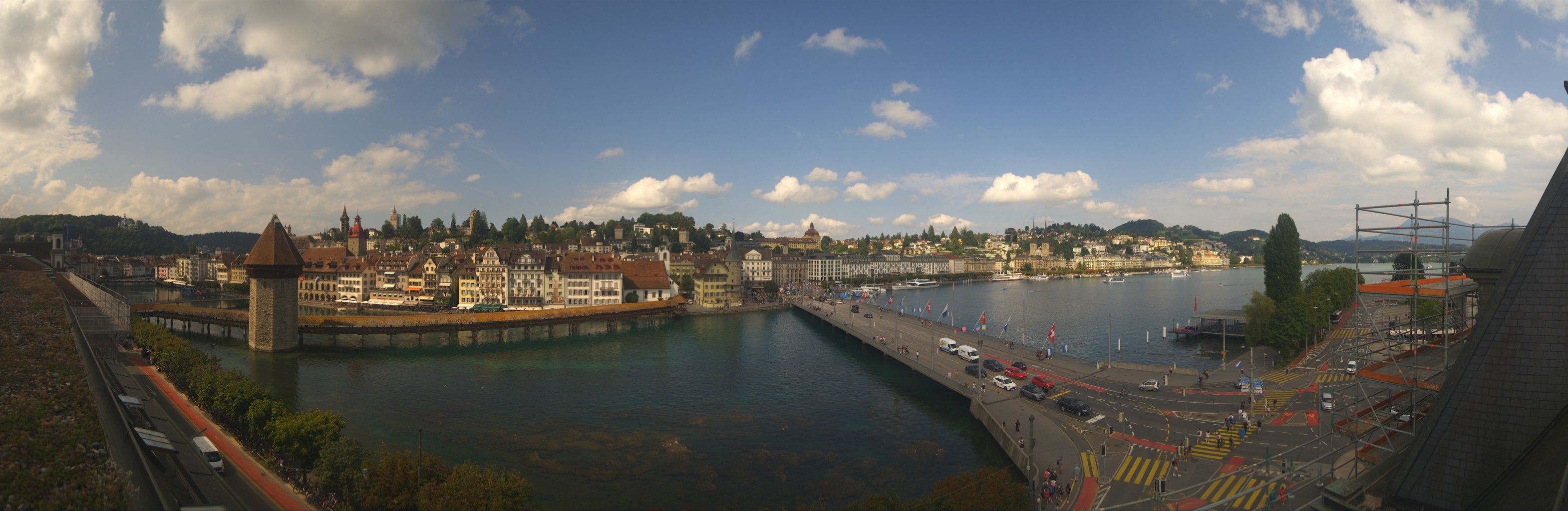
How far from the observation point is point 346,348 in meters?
38.3

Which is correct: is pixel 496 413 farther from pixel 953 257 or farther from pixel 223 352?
pixel 953 257

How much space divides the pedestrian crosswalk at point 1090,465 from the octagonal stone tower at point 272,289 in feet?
127

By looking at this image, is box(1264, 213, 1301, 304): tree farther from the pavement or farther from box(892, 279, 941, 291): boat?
box(892, 279, 941, 291): boat

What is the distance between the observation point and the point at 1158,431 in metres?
18.9

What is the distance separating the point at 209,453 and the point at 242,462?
78 centimetres

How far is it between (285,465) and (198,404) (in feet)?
26.2

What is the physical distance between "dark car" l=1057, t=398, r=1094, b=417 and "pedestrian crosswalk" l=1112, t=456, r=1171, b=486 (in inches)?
154

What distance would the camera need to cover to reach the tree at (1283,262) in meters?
39.3

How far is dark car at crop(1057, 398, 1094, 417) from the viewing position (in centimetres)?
2061

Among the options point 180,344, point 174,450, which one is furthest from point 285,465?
point 180,344

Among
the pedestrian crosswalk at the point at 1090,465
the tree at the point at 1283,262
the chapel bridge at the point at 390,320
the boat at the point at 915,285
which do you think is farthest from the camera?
the boat at the point at 915,285

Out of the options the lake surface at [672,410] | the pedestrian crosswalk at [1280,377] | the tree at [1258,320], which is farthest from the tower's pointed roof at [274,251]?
the tree at [1258,320]

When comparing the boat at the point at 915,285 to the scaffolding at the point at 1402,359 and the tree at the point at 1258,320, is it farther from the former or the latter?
the scaffolding at the point at 1402,359

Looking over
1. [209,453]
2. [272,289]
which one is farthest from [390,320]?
[209,453]
